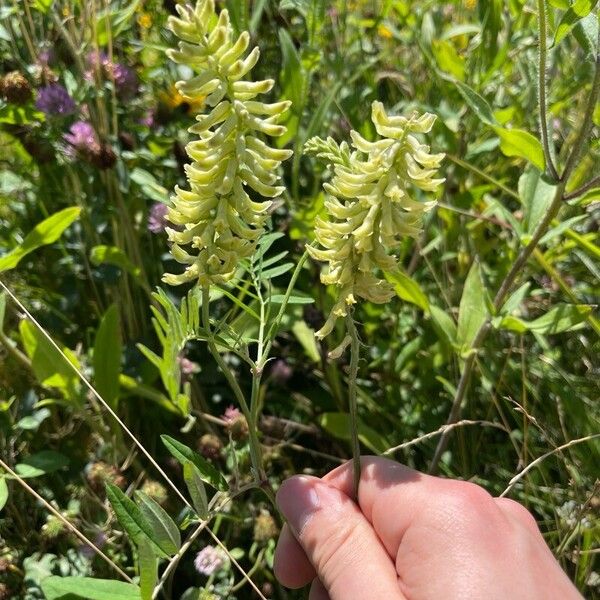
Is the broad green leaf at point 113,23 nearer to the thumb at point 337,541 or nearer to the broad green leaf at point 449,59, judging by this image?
the broad green leaf at point 449,59

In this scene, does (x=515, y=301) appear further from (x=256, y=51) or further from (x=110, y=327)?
(x=256, y=51)

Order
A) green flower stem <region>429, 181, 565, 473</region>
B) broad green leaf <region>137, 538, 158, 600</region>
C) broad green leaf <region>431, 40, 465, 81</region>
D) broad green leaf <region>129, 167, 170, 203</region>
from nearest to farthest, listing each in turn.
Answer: broad green leaf <region>137, 538, 158, 600</region>, green flower stem <region>429, 181, 565, 473</region>, broad green leaf <region>129, 167, 170, 203</region>, broad green leaf <region>431, 40, 465, 81</region>

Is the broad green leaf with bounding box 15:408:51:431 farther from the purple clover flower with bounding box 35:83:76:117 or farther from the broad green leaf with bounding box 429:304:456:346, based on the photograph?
the broad green leaf with bounding box 429:304:456:346

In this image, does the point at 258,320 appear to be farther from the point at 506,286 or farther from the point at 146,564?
the point at 146,564

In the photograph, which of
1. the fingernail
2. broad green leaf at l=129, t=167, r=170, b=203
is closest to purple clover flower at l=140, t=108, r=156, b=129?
broad green leaf at l=129, t=167, r=170, b=203

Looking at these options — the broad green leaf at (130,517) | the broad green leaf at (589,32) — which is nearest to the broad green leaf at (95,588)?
the broad green leaf at (130,517)

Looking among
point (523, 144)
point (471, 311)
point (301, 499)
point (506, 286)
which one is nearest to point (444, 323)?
point (471, 311)

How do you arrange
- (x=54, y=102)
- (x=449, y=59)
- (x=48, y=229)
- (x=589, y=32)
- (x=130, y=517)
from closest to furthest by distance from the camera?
(x=130, y=517) < (x=589, y=32) < (x=48, y=229) < (x=54, y=102) < (x=449, y=59)
